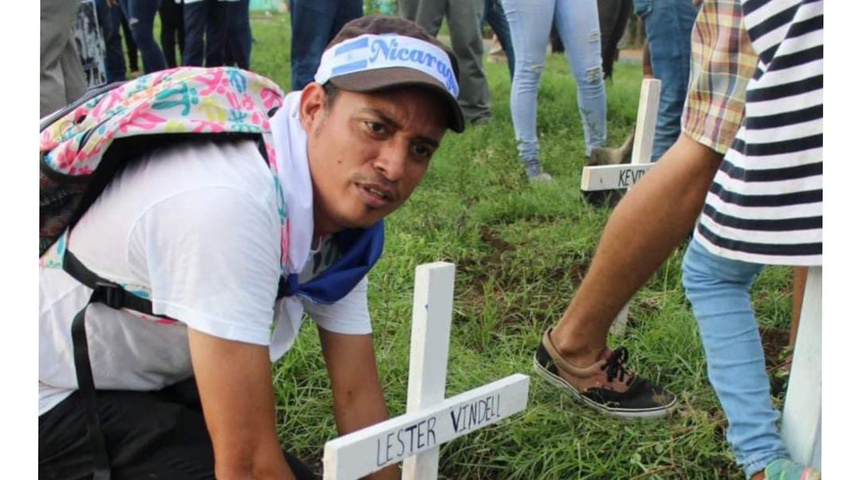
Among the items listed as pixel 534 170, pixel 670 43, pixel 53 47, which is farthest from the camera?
pixel 534 170

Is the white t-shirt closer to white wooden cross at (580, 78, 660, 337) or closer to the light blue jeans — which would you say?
white wooden cross at (580, 78, 660, 337)

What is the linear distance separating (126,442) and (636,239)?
1.02 meters

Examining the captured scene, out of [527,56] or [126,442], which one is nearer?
[126,442]

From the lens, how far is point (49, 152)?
135 centimetres

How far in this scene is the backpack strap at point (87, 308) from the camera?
1426mm

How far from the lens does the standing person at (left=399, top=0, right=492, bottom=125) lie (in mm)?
5340

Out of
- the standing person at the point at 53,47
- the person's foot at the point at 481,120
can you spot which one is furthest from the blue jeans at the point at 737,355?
the person's foot at the point at 481,120

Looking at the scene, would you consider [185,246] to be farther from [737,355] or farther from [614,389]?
[614,389]

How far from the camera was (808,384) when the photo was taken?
143 cm

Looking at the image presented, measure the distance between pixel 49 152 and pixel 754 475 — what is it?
3.93ft

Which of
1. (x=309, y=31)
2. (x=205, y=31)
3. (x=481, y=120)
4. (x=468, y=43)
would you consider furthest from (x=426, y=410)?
(x=205, y=31)

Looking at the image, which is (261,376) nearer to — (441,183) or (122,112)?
(122,112)

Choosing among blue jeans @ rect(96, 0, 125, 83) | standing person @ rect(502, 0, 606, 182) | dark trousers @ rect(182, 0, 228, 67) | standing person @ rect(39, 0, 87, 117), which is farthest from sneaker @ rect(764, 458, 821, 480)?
blue jeans @ rect(96, 0, 125, 83)

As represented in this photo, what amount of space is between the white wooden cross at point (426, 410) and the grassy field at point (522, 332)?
349 mm
